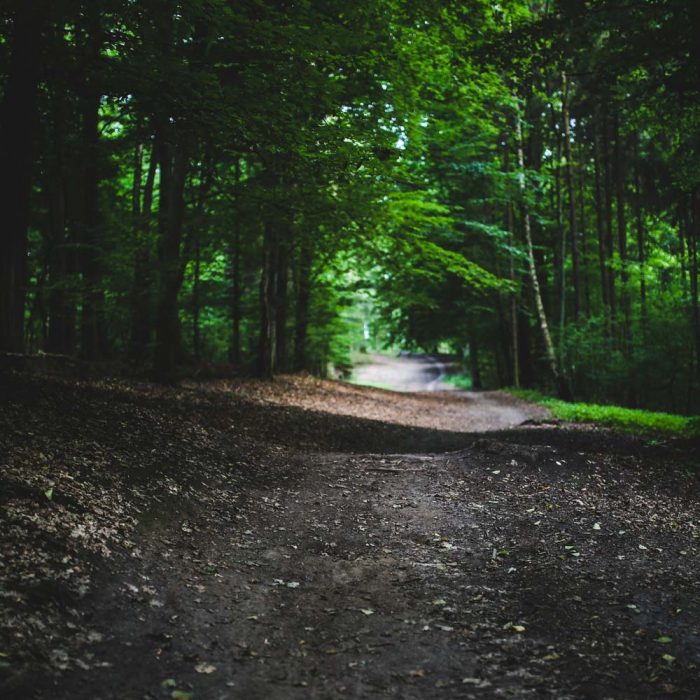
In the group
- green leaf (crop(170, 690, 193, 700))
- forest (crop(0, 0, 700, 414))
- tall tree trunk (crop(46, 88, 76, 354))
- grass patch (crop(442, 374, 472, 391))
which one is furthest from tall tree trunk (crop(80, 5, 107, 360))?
grass patch (crop(442, 374, 472, 391))

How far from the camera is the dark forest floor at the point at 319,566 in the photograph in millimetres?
3209

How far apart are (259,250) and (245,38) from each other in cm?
1278

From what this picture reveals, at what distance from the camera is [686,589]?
4438 mm

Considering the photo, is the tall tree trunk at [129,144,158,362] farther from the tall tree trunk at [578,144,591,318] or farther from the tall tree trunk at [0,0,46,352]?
the tall tree trunk at [578,144,591,318]

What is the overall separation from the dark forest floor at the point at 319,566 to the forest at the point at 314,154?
337 cm

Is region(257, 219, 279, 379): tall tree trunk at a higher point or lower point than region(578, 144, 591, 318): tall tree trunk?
lower

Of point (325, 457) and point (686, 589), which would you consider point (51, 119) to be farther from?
point (686, 589)

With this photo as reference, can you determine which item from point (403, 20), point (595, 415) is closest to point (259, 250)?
point (403, 20)

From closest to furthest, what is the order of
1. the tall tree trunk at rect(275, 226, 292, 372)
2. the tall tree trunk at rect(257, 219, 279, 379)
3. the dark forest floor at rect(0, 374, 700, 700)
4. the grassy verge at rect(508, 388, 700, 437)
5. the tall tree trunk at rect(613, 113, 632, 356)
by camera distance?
the dark forest floor at rect(0, 374, 700, 700) < the grassy verge at rect(508, 388, 700, 437) < the tall tree trunk at rect(257, 219, 279, 379) < the tall tree trunk at rect(275, 226, 292, 372) < the tall tree trunk at rect(613, 113, 632, 356)

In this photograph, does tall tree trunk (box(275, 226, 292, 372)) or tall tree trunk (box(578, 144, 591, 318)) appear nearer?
tall tree trunk (box(275, 226, 292, 372))

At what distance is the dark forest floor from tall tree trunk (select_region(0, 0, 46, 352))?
125 cm

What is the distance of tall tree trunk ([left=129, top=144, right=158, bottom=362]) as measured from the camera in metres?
13.6

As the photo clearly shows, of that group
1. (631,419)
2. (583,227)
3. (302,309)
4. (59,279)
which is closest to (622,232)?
(583,227)

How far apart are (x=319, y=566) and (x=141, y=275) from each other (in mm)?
11362
